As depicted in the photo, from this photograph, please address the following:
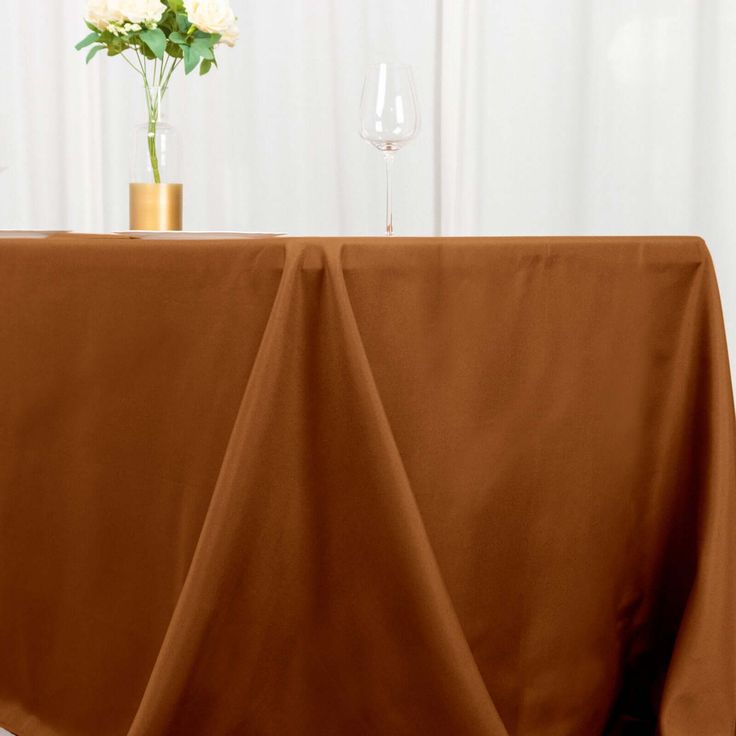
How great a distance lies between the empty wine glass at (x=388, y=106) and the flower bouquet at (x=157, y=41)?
25cm

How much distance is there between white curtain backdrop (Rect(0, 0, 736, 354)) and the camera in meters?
2.65

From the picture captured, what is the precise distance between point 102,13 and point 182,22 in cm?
11

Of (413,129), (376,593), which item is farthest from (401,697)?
(413,129)

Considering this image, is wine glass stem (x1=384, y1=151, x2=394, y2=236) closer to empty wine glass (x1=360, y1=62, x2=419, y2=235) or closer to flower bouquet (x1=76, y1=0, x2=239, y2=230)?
empty wine glass (x1=360, y1=62, x2=419, y2=235)

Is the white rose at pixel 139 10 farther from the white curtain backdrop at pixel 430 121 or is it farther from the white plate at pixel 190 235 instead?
the white curtain backdrop at pixel 430 121

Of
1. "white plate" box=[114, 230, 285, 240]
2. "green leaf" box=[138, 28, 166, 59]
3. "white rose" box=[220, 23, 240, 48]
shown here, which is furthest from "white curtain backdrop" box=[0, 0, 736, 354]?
"white plate" box=[114, 230, 285, 240]

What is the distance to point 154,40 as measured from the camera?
1.45 meters

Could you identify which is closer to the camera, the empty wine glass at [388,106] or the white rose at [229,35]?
the empty wine glass at [388,106]

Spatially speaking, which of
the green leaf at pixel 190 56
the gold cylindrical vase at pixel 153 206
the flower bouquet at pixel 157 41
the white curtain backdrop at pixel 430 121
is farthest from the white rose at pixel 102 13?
the white curtain backdrop at pixel 430 121

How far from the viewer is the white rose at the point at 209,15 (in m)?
1.44

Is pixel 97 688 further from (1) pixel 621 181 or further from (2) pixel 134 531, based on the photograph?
(1) pixel 621 181

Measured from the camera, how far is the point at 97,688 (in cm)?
119

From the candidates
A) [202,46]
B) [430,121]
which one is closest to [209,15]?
[202,46]

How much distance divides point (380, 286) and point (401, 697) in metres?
0.43
